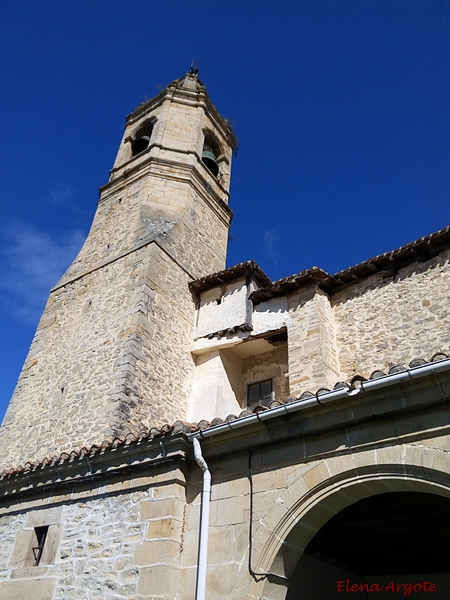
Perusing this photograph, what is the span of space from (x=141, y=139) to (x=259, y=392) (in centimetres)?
991

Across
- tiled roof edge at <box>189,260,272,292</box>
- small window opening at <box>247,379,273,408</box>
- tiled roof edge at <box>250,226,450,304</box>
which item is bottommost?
small window opening at <box>247,379,273,408</box>

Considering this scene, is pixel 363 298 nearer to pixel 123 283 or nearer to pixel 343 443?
pixel 123 283

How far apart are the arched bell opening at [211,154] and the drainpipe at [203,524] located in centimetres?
1229

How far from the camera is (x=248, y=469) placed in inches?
179

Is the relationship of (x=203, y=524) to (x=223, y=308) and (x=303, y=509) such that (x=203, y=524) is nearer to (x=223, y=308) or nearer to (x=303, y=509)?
(x=303, y=509)

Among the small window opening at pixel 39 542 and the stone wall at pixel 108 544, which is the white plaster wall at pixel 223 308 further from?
the small window opening at pixel 39 542

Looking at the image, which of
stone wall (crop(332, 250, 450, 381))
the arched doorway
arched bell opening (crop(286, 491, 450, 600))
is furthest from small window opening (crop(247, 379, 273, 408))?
the arched doorway

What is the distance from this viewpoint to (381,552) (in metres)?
6.02

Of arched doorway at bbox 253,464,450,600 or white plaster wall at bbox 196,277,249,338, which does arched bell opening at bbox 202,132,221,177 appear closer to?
white plaster wall at bbox 196,277,249,338

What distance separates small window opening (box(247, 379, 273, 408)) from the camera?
10.2 meters

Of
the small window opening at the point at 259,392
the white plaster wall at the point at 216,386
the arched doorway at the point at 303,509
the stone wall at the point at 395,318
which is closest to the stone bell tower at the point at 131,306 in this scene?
the white plaster wall at the point at 216,386

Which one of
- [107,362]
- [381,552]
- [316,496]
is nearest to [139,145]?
[107,362]

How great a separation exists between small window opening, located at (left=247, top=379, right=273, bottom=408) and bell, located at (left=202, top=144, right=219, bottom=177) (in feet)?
26.8

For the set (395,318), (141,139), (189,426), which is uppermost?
(141,139)
